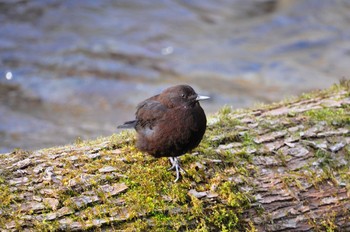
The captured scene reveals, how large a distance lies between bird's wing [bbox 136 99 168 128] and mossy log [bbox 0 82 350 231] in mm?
257

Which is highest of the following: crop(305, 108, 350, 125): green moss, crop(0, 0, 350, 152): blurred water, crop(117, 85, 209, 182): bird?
crop(117, 85, 209, 182): bird

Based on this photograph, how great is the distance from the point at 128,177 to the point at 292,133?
5.53 feet

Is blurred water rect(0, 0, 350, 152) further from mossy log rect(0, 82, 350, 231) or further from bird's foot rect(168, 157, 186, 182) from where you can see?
bird's foot rect(168, 157, 186, 182)

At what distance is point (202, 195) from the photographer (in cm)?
428

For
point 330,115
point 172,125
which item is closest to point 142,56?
point 330,115

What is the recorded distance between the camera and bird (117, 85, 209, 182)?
4.40 m

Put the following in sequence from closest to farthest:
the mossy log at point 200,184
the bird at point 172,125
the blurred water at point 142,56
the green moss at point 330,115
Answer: the mossy log at point 200,184 < the bird at point 172,125 < the green moss at point 330,115 < the blurred water at point 142,56

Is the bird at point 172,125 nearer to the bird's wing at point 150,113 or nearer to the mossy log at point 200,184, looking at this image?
the bird's wing at point 150,113

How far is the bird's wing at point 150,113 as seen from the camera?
4.60 metres

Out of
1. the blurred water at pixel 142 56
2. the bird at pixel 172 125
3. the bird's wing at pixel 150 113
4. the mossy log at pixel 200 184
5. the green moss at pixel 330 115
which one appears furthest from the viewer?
the blurred water at pixel 142 56

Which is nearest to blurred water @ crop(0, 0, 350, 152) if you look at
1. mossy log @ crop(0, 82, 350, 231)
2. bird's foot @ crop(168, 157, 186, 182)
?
mossy log @ crop(0, 82, 350, 231)

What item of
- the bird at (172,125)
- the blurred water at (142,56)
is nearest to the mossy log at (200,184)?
the bird at (172,125)

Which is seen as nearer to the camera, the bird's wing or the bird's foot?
the bird's foot

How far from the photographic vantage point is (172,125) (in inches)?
175
